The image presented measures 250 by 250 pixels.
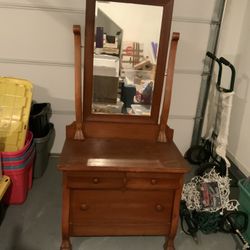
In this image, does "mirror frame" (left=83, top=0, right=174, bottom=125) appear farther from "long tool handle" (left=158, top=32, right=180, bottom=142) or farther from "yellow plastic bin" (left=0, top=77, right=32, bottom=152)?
"yellow plastic bin" (left=0, top=77, right=32, bottom=152)

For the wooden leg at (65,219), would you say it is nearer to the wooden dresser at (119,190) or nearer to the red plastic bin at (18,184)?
the wooden dresser at (119,190)

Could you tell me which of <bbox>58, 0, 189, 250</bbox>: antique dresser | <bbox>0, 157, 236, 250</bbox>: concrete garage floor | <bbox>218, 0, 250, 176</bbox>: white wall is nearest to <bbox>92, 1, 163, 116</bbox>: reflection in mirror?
<bbox>58, 0, 189, 250</bbox>: antique dresser

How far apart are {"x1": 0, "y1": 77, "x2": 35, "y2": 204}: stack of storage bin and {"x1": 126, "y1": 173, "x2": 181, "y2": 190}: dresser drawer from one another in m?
0.76

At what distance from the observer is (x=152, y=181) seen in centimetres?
159

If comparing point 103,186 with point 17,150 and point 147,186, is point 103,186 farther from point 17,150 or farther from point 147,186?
point 17,150

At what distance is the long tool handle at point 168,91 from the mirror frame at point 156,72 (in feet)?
0.11

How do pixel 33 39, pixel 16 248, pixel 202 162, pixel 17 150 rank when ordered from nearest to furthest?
pixel 16 248
pixel 17 150
pixel 33 39
pixel 202 162

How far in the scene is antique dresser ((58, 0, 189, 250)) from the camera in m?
1.57

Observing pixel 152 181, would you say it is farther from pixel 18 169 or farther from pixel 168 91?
pixel 18 169

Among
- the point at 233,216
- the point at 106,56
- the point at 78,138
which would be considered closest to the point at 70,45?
the point at 106,56

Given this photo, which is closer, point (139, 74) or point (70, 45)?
point (139, 74)

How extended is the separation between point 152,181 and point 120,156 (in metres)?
0.21

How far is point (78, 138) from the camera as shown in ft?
5.91

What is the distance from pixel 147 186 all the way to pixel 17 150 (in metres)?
0.87
